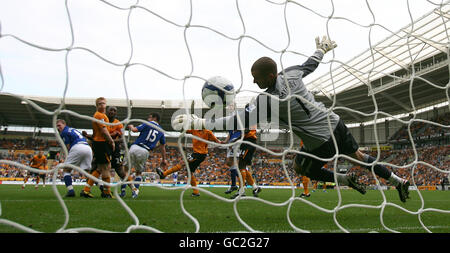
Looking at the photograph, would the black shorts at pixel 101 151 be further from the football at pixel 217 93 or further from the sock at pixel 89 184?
the football at pixel 217 93

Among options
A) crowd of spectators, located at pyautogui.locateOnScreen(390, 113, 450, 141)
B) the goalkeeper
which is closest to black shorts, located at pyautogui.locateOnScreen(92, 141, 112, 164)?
the goalkeeper

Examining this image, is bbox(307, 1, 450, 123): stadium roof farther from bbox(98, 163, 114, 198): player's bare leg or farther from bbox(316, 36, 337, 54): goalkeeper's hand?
bbox(316, 36, 337, 54): goalkeeper's hand

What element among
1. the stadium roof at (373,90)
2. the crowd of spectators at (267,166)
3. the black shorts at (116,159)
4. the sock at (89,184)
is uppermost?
the stadium roof at (373,90)

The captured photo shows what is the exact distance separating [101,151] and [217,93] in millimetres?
3050

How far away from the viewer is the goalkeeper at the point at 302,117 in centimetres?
273

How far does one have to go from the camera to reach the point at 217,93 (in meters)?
2.99

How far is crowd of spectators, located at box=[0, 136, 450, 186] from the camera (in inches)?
909

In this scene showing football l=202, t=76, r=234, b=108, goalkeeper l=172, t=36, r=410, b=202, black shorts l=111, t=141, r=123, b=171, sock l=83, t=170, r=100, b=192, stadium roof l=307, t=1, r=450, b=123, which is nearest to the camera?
goalkeeper l=172, t=36, r=410, b=202

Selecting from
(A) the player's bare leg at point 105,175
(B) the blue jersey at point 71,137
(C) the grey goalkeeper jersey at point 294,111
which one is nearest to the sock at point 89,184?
(A) the player's bare leg at point 105,175

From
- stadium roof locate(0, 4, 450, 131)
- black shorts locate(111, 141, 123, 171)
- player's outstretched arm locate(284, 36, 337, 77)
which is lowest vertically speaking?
black shorts locate(111, 141, 123, 171)

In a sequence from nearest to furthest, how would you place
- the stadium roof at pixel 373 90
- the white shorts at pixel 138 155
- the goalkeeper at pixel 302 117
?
the goalkeeper at pixel 302 117 → the white shorts at pixel 138 155 → the stadium roof at pixel 373 90

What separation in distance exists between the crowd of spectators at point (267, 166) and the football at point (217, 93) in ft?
62.3

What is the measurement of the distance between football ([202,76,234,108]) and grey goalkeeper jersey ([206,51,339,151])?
25cm
